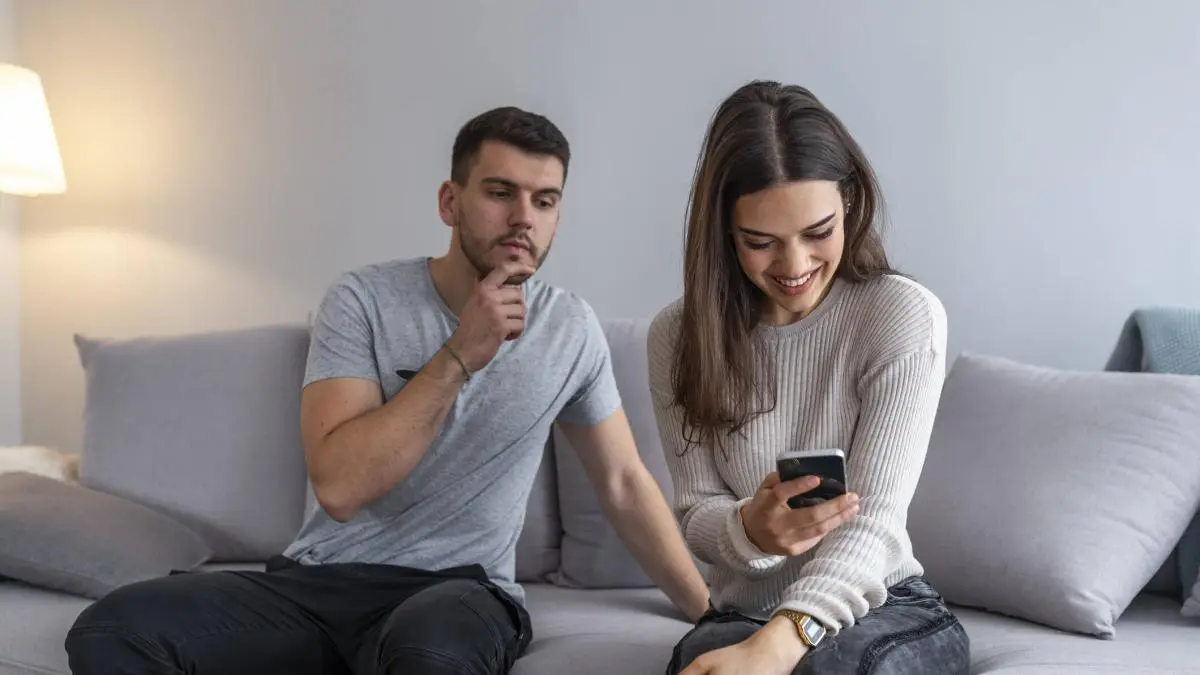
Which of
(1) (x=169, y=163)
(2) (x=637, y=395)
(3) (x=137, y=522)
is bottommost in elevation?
(3) (x=137, y=522)

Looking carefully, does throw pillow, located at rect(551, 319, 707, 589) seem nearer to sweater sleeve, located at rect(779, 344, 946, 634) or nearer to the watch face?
sweater sleeve, located at rect(779, 344, 946, 634)

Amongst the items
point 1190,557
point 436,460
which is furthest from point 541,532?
point 1190,557

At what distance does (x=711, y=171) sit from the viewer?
159 centimetres

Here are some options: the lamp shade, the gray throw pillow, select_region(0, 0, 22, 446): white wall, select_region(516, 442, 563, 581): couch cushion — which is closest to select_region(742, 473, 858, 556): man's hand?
select_region(516, 442, 563, 581): couch cushion

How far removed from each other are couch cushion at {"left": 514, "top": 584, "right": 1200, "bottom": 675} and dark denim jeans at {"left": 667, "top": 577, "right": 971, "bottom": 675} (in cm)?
11

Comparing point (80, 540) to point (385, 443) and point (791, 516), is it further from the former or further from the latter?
point (791, 516)

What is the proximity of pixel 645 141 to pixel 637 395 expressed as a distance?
69cm

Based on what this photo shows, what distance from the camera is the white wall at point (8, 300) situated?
10.8 ft

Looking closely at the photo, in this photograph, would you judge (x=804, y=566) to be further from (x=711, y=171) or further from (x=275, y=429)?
(x=275, y=429)

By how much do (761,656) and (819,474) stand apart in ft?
0.67

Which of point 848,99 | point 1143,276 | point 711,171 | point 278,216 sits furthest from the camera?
point 278,216

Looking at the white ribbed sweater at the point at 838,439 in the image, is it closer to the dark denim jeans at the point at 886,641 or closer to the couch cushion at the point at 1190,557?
the dark denim jeans at the point at 886,641

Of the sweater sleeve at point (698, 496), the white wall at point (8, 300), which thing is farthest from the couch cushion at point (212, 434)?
the sweater sleeve at point (698, 496)

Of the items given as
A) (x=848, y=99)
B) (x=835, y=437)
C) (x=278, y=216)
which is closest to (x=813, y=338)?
(x=835, y=437)
